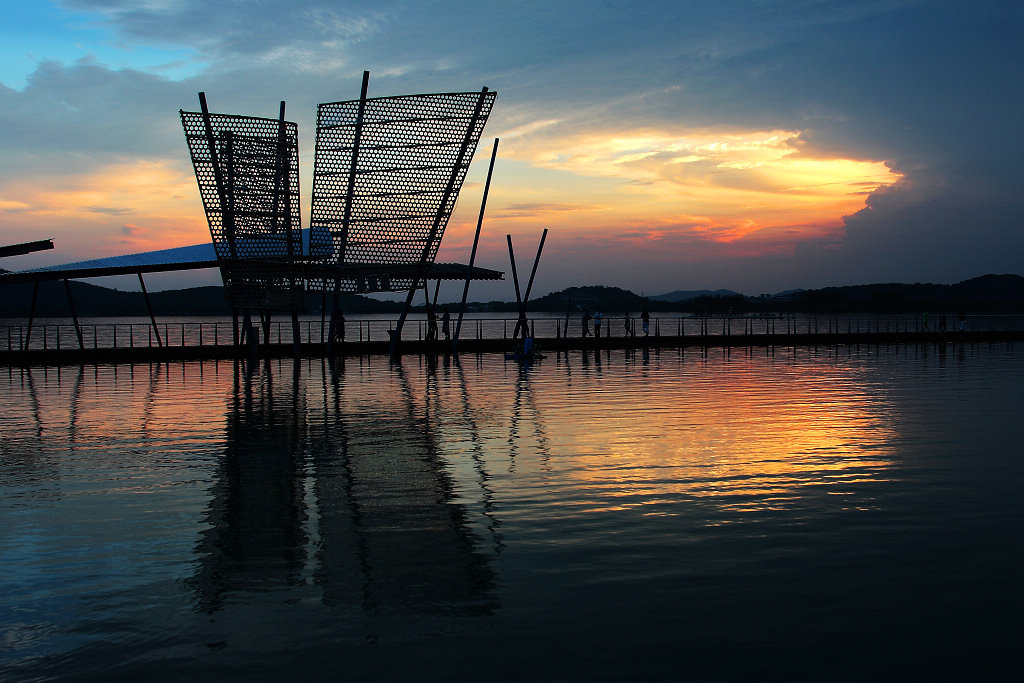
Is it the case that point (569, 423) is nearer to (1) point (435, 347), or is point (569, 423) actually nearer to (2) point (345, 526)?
(2) point (345, 526)

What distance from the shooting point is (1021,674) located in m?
5.05

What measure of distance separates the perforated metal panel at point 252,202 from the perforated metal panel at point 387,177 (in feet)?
3.11

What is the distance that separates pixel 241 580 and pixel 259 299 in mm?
26201

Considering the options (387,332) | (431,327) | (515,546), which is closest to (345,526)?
(515,546)

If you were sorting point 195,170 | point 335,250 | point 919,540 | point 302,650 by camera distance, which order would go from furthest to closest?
point 335,250
point 195,170
point 919,540
point 302,650

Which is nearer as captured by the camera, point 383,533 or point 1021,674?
point 1021,674

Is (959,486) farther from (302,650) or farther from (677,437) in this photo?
(302,650)

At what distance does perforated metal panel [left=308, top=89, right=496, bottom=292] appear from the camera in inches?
1184

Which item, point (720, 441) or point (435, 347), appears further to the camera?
point (435, 347)

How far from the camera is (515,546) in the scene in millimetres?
7691

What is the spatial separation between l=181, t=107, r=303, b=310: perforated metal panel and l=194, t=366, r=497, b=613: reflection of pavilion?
16.8m

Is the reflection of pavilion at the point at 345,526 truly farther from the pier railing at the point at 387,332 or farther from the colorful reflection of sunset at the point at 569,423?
the pier railing at the point at 387,332

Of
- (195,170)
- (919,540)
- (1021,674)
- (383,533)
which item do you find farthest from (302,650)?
(195,170)

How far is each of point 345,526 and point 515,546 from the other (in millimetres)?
1856
